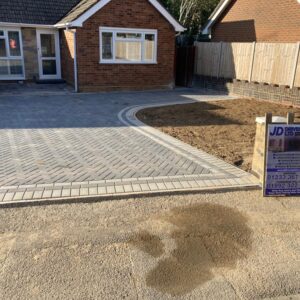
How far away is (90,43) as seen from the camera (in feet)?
50.5

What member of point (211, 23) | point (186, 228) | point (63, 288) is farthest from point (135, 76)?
point (63, 288)

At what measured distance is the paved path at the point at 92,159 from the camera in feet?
17.3

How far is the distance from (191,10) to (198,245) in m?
30.7

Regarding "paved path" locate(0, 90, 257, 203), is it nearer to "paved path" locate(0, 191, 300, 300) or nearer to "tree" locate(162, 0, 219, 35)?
"paved path" locate(0, 191, 300, 300)

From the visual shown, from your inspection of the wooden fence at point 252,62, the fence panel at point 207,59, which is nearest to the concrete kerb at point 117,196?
the wooden fence at point 252,62

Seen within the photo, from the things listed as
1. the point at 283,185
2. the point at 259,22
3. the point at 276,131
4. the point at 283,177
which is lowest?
the point at 283,185

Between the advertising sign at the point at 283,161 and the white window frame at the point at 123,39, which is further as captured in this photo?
the white window frame at the point at 123,39

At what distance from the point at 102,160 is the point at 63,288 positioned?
11.5 ft

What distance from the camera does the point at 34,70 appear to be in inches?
691

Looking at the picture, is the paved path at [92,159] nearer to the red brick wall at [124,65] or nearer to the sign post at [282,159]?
the sign post at [282,159]

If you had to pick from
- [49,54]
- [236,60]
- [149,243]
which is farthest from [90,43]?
[149,243]

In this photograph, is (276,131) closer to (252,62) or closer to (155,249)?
(155,249)

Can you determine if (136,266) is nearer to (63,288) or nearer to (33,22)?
(63,288)

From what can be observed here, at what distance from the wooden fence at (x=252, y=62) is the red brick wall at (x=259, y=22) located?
279cm
